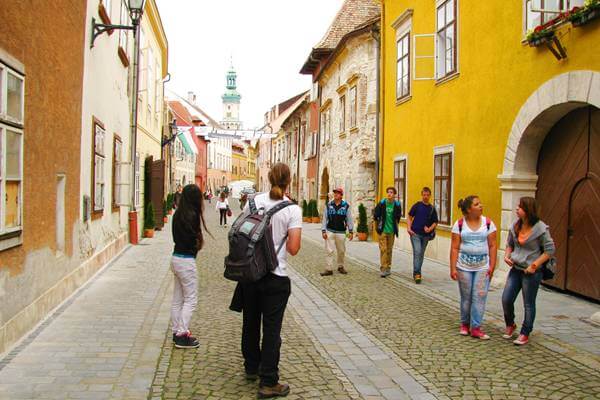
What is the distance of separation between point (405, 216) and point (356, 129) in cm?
551

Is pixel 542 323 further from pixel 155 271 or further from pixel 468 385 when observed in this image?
pixel 155 271

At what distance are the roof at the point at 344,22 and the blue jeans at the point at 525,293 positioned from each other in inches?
774

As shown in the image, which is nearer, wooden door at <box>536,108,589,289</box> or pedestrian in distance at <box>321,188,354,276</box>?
wooden door at <box>536,108,589,289</box>

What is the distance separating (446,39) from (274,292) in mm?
10095

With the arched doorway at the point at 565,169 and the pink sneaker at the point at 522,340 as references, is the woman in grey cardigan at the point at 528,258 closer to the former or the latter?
the pink sneaker at the point at 522,340

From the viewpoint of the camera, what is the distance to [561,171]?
30.6ft

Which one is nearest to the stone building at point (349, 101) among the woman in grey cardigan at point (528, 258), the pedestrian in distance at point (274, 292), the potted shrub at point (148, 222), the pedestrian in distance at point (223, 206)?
the pedestrian in distance at point (223, 206)

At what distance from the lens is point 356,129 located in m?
20.2

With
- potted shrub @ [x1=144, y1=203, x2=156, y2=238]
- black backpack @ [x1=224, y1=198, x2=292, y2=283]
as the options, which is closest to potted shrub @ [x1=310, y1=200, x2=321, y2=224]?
potted shrub @ [x1=144, y1=203, x2=156, y2=238]

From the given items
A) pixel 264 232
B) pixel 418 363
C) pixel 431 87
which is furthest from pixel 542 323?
pixel 431 87

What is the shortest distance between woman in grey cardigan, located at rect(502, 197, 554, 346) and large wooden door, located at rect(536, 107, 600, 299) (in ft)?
8.86

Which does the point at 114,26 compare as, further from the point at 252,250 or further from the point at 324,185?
the point at 324,185

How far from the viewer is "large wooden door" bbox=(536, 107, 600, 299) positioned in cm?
849

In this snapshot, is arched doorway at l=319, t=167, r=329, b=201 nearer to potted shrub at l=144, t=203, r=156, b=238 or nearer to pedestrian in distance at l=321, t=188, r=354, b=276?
potted shrub at l=144, t=203, r=156, b=238
